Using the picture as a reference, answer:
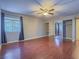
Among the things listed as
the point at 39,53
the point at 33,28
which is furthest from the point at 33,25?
the point at 39,53

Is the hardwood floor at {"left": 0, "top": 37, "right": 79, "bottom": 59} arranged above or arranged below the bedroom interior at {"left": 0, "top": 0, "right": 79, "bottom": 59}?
below

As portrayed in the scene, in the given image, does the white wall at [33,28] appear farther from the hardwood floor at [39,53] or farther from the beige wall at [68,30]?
the hardwood floor at [39,53]

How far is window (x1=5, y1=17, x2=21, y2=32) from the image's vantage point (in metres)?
7.79

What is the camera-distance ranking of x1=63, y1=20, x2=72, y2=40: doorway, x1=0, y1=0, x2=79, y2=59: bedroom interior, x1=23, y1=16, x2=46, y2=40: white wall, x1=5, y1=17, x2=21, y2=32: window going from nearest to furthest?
1. x1=0, y1=0, x2=79, y2=59: bedroom interior
2. x1=5, y1=17, x2=21, y2=32: window
3. x1=23, y1=16, x2=46, y2=40: white wall
4. x1=63, y1=20, x2=72, y2=40: doorway

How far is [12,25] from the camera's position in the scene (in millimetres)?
8312

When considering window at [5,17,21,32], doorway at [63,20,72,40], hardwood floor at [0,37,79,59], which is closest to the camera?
hardwood floor at [0,37,79,59]

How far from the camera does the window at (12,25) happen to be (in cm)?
779

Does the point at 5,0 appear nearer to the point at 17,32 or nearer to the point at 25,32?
the point at 17,32

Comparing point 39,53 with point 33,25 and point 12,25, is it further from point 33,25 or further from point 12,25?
point 33,25

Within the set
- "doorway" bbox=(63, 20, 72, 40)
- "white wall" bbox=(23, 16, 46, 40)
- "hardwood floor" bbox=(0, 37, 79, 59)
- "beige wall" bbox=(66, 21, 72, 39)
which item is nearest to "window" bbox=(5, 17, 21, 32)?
"white wall" bbox=(23, 16, 46, 40)

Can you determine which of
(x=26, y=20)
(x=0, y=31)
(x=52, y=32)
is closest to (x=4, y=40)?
(x=0, y=31)

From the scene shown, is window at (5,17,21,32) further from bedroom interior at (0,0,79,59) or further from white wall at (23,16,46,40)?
white wall at (23,16,46,40)

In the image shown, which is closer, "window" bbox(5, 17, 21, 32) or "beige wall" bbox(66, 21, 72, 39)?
"window" bbox(5, 17, 21, 32)

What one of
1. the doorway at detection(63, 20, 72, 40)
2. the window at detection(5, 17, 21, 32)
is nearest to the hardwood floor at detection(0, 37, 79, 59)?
the window at detection(5, 17, 21, 32)
